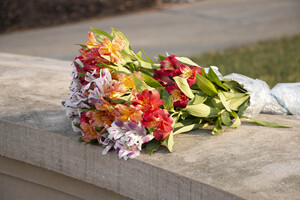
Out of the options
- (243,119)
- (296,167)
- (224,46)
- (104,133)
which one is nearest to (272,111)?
(243,119)

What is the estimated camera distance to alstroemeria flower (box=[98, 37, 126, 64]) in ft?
6.53

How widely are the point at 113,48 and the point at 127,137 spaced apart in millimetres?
395

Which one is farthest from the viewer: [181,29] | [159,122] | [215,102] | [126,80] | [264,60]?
[181,29]

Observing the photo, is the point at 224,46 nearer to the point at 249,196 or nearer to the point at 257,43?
the point at 257,43

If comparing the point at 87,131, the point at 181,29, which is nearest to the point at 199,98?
the point at 87,131

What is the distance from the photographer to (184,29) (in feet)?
26.9

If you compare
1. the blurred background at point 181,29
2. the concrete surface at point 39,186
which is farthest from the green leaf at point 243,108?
the blurred background at point 181,29

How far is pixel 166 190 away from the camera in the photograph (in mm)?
1752

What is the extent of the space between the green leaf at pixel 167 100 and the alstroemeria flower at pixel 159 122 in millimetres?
126

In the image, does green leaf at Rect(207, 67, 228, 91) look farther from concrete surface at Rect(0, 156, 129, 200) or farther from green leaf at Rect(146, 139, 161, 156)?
concrete surface at Rect(0, 156, 129, 200)

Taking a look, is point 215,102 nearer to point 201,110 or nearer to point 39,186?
point 201,110

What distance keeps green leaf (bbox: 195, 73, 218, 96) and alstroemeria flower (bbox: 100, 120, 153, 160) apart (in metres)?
0.36

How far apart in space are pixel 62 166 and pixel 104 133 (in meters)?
0.27

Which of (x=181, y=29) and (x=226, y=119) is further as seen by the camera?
(x=181, y=29)
